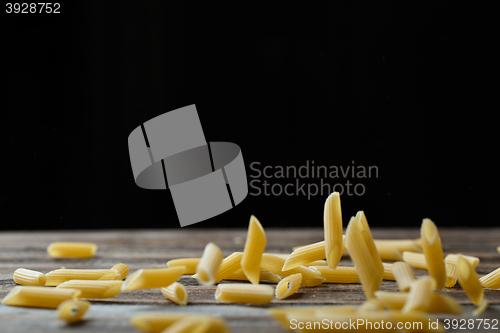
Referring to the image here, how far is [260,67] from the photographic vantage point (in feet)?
6.22

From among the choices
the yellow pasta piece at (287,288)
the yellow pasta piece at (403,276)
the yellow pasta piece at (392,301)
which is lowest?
the yellow pasta piece at (287,288)

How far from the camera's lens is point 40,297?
29.0 inches

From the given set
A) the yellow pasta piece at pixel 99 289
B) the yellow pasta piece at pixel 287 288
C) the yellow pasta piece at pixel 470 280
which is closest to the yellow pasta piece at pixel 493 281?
the yellow pasta piece at pixel 470 280

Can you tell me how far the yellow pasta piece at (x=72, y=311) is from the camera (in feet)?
2.18

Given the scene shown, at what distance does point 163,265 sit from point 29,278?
314 millimetres

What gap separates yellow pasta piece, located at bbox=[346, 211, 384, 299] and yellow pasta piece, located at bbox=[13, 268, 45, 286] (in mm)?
616

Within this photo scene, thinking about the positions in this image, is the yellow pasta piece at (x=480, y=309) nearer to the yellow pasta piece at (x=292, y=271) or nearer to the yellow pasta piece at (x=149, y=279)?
the yellow pasta piece at (x=292, y=271)

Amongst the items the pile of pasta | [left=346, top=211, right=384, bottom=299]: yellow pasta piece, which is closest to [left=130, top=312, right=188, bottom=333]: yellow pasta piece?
the pile of pasta

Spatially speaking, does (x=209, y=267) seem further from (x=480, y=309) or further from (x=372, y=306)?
(x=480, y=309)

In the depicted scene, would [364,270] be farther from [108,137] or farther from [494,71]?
[494,71]

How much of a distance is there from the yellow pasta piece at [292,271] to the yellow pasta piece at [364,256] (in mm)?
120

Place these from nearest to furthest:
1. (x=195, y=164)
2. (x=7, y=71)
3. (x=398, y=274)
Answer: (x=398, y=274), (x=195, y=164), (x=7, y=71)

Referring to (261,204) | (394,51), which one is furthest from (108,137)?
(394,51)

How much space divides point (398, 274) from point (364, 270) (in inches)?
2.3
